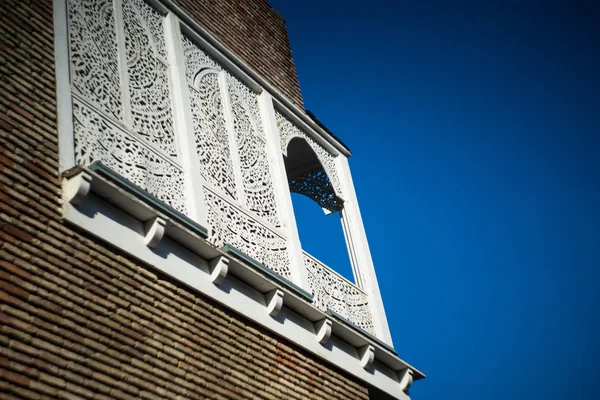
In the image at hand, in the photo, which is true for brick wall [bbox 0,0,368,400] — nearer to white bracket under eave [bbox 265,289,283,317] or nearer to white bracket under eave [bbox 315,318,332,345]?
white bracket under eave [bbox 265,289,283,317]

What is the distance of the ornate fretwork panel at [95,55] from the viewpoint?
6.84 meters

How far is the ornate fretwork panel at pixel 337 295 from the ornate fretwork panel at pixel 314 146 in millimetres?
1829

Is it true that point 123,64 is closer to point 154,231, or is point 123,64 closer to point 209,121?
point 209,121

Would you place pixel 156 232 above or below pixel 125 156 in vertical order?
below

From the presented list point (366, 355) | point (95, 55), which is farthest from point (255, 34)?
point (366, 355)

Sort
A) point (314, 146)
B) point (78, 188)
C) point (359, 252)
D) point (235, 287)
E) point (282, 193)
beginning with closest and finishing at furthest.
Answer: point (78, 188) < point (235, 287) < point (282, 193) < point (359, 252) < point (314, 146)

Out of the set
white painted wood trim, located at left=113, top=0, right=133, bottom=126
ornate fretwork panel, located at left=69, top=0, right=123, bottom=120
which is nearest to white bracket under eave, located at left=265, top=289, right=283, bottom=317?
white painted wood trim, located at left=113, top=0, right=133, bottom=126

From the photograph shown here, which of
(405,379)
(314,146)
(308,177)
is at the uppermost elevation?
(314,146)

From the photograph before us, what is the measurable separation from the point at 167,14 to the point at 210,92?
1072mm

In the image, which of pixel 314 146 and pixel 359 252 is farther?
pixel 314 146

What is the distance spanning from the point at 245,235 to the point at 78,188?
2.36 metres

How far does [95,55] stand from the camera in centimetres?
721

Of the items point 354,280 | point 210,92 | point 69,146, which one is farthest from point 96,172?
point 354,280

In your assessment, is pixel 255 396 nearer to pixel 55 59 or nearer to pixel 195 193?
pixel 195 193
